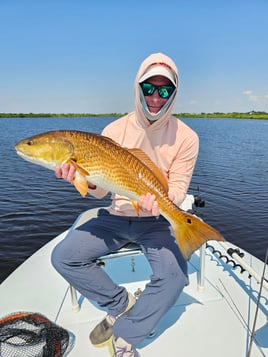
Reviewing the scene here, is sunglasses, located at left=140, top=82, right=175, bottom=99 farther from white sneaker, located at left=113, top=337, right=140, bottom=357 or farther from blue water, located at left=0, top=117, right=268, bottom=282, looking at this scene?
blue water, located at left=0, top=117, right=268, bottom=282

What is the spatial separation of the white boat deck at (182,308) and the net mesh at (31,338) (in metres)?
0.19

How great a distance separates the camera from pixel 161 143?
3133mm

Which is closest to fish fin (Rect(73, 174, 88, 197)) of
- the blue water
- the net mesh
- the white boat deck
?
the net mesh

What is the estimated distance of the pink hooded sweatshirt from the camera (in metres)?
3.03

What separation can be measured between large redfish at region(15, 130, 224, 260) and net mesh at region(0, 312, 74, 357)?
1294 mm

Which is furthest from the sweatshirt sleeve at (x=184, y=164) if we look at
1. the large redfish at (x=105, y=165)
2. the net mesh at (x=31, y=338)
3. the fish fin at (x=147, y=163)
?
the net mesh at (x=31, y=338)

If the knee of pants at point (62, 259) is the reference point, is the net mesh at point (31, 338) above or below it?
below

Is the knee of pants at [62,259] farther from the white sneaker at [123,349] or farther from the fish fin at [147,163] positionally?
the fish fin at [147,163]

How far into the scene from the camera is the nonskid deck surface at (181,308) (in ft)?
9.02

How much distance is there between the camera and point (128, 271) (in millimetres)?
3973

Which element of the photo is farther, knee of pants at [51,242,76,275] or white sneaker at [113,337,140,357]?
knee of pants at [51,242,76,275]

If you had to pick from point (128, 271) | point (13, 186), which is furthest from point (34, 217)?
point (128, 271)

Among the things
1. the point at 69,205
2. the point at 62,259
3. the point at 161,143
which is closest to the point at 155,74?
the point at 161,143

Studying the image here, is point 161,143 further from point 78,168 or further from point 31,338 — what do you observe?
point 31,338
